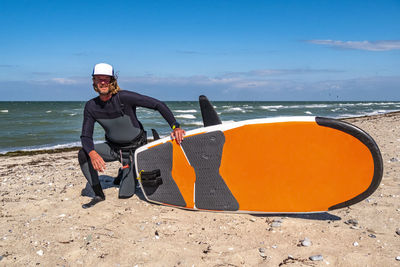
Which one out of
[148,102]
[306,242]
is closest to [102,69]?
[148,102]

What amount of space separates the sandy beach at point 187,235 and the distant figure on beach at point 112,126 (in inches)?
15.9

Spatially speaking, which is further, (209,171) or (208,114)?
(208,114)

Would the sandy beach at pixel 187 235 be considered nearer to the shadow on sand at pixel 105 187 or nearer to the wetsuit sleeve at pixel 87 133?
the shadow on sand at pixel 105 187

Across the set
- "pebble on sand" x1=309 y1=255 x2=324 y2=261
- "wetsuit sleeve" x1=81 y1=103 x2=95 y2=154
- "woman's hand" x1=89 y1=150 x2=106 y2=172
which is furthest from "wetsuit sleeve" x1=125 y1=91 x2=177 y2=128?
"pebble on sand" x1=309 y1=255 x2=324 y2=261

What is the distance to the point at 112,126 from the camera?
3.89 metres

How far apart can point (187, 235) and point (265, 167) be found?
3.45 ft

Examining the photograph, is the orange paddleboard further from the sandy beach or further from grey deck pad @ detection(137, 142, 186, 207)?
the sandy beach

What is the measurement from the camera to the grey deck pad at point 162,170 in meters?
3.72

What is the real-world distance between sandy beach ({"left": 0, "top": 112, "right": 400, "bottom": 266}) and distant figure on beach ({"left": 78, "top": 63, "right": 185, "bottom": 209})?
40 cm

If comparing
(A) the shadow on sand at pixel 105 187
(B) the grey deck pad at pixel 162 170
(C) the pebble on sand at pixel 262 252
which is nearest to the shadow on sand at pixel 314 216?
(C) the pebble on sand at pixel 262 252

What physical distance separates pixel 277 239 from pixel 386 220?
113 centimetres

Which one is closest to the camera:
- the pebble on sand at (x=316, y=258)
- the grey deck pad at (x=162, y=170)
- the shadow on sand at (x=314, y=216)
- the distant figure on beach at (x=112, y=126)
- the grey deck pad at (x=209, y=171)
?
the pebble on sand at (x=316, y=258)

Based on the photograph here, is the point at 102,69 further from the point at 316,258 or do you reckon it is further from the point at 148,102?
the point at 316,258

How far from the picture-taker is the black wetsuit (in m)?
3.75
